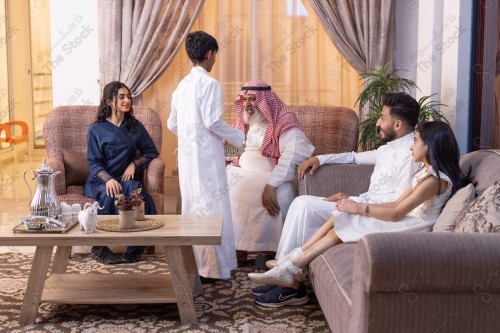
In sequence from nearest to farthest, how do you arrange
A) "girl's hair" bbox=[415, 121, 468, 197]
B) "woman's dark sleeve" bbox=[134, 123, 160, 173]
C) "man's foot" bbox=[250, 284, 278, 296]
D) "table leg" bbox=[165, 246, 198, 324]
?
"girl's hair" bbox=[415, 121, 468, 197], "table leg" bbox=[165, 246, 198, 324], "man's foot" bbox=[250, 284, 278, 296], "woman's dark sleeve" bbox=[134, 123, 160, 173]

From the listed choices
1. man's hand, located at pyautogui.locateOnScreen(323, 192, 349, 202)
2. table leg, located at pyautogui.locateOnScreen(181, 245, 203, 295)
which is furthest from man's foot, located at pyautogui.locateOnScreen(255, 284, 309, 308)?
man's hand, located at pyautogui.locateOnScreen(323, 192, 349, 202)

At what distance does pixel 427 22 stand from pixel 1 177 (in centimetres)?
550

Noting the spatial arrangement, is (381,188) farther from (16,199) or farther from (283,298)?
(16,199)

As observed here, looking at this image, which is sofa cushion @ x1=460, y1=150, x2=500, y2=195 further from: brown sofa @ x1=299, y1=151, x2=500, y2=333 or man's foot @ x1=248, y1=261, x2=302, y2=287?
man's foot @ x1=248, y1=261, x2=302, y2=287

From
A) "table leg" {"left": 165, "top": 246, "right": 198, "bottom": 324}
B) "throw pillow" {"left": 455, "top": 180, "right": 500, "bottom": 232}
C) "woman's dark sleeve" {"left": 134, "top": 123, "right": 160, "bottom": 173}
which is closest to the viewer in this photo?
"throw pillow" {"left": 455, "top": 180, "right": 500, "bottom": 232}

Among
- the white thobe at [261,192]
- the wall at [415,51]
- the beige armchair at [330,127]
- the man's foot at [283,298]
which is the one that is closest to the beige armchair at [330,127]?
the beige armchair at [330,127]

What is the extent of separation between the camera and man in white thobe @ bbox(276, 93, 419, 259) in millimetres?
3518

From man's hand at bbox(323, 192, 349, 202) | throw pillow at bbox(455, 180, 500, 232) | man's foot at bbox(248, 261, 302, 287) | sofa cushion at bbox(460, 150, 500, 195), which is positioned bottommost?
man's foot at bbox(248, 261, 302, 287)

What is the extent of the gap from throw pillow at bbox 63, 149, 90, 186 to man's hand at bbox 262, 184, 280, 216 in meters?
1.28

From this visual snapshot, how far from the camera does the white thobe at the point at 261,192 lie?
4207 mm

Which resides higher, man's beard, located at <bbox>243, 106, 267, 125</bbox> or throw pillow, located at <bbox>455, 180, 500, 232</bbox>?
man's beard, located at <bbox>243, 106, 267, 125</bbox>

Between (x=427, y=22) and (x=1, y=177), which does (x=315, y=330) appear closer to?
(x=427, y=22)

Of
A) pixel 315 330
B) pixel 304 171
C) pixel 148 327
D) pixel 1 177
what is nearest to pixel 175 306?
pixel 148 327

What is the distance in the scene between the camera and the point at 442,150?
2.97 m
